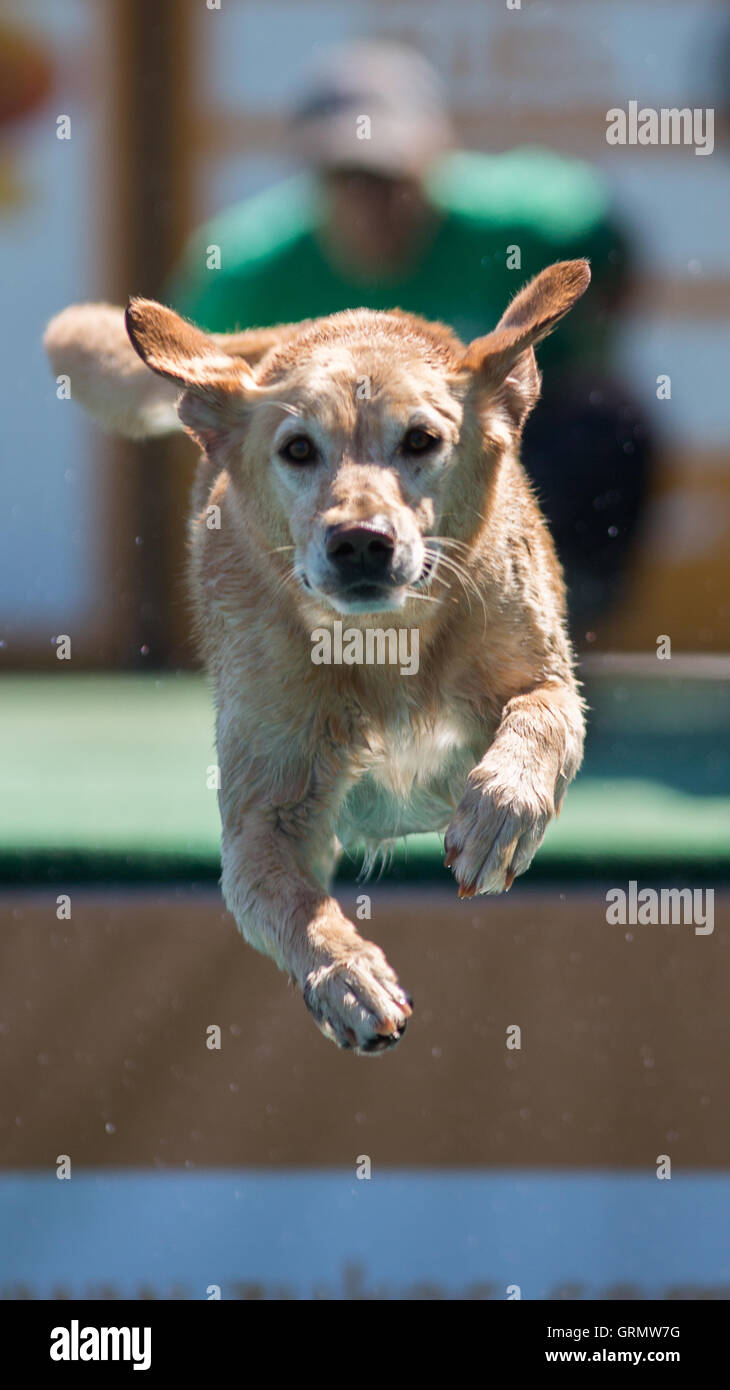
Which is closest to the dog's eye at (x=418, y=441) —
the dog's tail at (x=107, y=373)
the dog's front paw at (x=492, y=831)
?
the dog's front paw at (x=492, y=831)

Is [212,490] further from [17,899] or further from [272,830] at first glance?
[17,899]

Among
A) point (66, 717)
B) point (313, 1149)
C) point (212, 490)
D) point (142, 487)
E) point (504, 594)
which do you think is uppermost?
point (142, 487)

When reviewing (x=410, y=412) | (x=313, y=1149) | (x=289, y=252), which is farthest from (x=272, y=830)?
(x=289, y=252)

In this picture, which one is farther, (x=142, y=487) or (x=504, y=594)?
(x=142, y=487)

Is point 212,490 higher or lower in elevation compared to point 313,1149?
higher

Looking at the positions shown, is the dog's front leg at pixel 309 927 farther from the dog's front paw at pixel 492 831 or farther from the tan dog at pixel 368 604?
the dog's front paw at pixel 492 831

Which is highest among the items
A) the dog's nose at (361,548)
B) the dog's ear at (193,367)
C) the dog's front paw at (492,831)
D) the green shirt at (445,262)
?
the green shirt at (445,262)

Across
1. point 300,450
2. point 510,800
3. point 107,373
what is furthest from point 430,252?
point 510,800

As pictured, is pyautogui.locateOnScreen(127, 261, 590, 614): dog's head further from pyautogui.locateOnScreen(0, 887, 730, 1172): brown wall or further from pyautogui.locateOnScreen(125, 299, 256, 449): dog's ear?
pyautogui.locateOnScreen(0, 887, 730, 1172): brown wall
